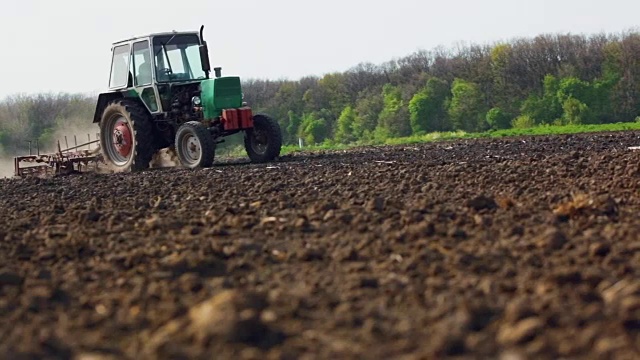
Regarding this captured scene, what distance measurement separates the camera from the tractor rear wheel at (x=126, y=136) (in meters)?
18.1

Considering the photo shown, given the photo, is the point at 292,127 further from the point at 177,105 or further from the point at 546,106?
the point at 177,105

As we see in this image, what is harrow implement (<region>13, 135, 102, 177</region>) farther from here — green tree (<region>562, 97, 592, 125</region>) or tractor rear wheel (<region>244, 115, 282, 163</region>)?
green tree (<region>562, 97, 592, 125</region>)

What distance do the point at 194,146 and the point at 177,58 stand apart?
151 centimetres

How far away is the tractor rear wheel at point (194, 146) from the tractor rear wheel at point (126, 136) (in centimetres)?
70

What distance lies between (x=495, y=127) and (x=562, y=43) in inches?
325

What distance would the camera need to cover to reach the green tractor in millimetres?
17734

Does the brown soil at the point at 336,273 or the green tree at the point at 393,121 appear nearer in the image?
the brown soil at the point at 336,273

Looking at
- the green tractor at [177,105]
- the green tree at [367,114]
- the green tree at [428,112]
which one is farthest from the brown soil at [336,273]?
the green tree at [367,114]

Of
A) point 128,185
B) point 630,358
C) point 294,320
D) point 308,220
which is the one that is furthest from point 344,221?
point 128,185

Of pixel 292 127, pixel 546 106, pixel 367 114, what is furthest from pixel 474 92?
pixel 292 127

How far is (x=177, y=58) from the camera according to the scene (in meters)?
18.1

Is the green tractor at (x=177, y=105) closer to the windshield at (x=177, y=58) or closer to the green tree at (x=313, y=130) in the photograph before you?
the windshield at (x=177, y=58)

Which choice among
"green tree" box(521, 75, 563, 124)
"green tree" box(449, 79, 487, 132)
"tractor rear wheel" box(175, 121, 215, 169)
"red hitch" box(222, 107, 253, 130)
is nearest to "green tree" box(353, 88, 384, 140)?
"green tree" box(449, 79, 487, 132)

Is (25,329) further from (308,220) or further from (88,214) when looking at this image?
(88,214)
